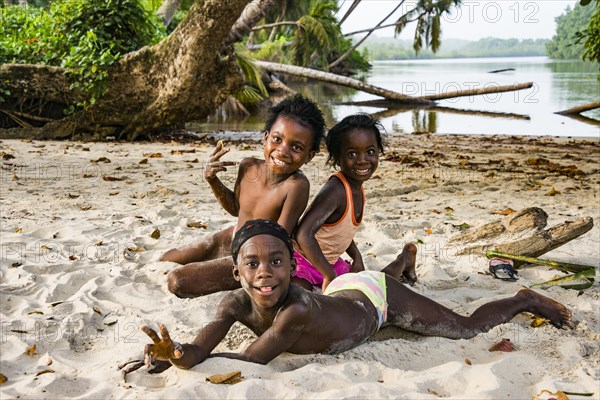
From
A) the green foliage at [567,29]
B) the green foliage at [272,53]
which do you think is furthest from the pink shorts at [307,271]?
the green foliage at [567,29]

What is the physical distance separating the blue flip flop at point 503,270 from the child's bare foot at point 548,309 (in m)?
0.59

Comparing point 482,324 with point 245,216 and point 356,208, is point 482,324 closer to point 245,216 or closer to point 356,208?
point 356,208

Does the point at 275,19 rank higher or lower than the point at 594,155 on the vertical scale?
higher

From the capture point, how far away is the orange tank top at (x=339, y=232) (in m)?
3.32

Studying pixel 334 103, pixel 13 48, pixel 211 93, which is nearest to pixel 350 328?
pixel 211 93

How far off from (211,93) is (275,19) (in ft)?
89.2

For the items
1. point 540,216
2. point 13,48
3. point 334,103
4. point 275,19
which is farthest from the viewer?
point 275,19

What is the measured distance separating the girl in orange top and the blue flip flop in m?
0.99

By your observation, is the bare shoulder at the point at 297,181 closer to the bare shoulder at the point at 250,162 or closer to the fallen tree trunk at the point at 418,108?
the bare shoulder at the point at 250,162

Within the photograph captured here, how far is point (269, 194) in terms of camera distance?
334 centimetres

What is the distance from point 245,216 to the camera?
348 centimetres

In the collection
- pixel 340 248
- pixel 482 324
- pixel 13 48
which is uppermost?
pixel 13 48

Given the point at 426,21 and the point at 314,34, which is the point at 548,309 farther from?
the point at 426,21

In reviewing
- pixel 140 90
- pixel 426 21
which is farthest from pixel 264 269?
pixel 426 21
